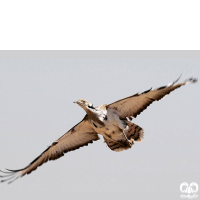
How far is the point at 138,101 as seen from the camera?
14.8 meters

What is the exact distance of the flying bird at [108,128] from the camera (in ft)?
47.5

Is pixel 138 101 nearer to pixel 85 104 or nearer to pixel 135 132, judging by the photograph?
pixel 135 132

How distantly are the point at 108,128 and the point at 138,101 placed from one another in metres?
1.19

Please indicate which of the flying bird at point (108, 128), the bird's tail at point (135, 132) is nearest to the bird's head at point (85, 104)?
the flying bird at point (108, 128)

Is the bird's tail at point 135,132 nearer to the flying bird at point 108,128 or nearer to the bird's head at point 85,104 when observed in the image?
the flying bird at point 108,128

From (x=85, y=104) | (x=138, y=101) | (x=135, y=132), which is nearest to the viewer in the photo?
(x=85, y=104)

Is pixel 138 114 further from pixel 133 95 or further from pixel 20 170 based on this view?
pixel 20 170

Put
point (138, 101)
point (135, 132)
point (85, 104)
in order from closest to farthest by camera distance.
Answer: point (85, 104) < point (138, 101) < point (135, 132)

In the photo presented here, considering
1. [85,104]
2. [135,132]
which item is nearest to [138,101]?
[135,132]

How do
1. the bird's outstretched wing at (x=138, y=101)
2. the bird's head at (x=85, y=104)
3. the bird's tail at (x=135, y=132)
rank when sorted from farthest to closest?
1. the bird's tail at (x=135, y=132)
2. the bird's head at (x=85, y=104)
3. the bird's outstretched wing at (x=138, y=101)

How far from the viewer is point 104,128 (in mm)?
14672

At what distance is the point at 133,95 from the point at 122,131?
1.22 m

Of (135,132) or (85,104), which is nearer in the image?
(85,104)

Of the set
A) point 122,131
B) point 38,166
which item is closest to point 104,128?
point 122,131
